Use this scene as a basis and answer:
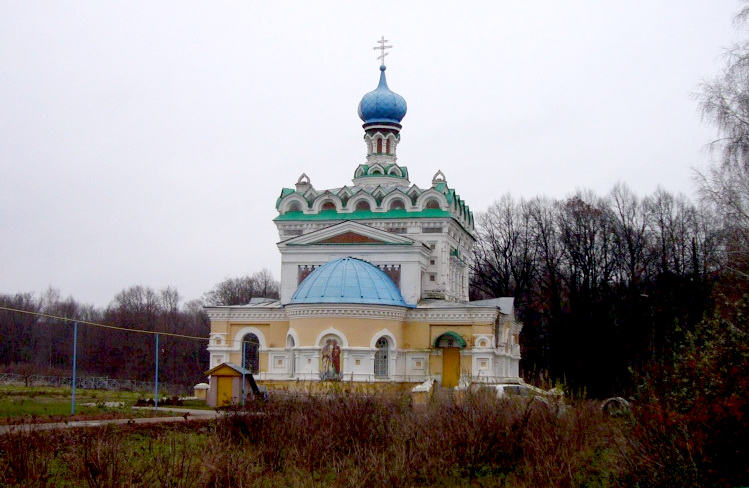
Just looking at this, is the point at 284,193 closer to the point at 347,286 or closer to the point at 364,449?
the point at 347,286

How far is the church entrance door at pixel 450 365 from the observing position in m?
29.3

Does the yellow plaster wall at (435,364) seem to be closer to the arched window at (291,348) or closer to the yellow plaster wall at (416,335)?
the yellow plaster wall at (416,335)

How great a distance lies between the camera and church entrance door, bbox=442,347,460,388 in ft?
96.2

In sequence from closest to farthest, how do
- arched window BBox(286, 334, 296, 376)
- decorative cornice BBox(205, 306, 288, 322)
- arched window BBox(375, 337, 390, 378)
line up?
arched window BBox(286, 334, 296, 376) < arched window BBox(375, 337, 390, 378) < decorative cornice BBox(205, 306, 288, 322)

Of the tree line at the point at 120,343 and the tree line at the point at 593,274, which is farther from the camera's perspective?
the tree line at the point at 120,343

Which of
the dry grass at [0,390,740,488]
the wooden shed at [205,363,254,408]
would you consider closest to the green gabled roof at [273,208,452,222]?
the wooden shed at [205,363,254,408]

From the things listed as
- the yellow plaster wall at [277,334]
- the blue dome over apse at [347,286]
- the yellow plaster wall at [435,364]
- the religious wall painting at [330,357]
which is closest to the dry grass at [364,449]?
the religious wall painting at [330,357]

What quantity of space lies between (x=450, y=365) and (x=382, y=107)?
34.8ft

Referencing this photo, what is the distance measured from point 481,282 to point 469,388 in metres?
31.9

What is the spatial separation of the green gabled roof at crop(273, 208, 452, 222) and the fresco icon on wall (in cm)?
586

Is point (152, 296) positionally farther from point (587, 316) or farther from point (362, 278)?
point (362, 278)

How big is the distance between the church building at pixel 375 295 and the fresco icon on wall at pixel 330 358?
0.03m

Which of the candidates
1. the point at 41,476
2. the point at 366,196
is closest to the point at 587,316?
the point at 366,196

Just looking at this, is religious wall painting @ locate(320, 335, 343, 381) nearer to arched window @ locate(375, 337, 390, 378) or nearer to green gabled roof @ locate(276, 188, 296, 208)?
arched window @ locate(375, 337, 390, 378)
